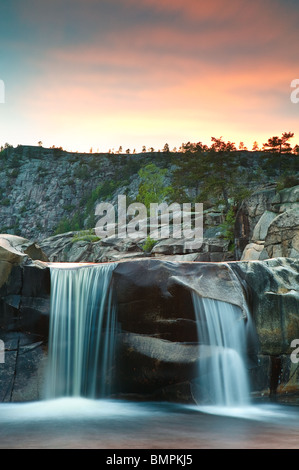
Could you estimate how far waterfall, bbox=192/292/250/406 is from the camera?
1317cm

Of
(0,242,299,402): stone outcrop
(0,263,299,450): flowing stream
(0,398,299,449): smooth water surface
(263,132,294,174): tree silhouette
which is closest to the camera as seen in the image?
(0,398,299,449): smooth water surface

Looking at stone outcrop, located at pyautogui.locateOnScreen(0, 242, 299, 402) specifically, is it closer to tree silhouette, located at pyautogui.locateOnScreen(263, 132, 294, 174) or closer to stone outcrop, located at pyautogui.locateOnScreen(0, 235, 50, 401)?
stone outcrop, located at pyautogui.locateOnScreen(0, 235, 50, 401)

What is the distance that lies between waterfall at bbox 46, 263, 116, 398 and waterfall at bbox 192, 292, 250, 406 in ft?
9.05

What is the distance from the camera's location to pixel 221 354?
13.5 meters

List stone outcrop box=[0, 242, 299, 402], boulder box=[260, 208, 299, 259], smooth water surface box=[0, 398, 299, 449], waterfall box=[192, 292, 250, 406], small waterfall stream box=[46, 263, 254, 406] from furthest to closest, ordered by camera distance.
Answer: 1. boulder box=[260, 208, 299, 259]
2. stone outcrop box=[0, 242, 299, 402]
3. small waterfall stream box=[46, 263, 254, 406]
4. waterfall box=[192, 292, 250, 406]
5. smooth water surface box=[0, 398, 299, 449]

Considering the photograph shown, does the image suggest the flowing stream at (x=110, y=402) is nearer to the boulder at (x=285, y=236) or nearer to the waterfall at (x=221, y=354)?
the waterfall at (x=221, y=354)

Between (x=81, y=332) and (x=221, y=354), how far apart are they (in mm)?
4357

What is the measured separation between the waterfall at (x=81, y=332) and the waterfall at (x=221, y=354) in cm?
276

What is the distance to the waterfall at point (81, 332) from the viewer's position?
45.6 ft


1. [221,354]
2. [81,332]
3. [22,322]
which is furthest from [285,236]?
[22,322]

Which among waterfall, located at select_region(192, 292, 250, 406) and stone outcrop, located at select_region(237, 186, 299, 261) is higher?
stone outcrop, located at select_region(237, 186, 299, 261)

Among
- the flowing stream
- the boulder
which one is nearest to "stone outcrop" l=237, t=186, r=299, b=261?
the boulder

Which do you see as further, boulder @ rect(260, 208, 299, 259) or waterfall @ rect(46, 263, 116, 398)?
boulder @ rect(260, 208, 299, 259)
